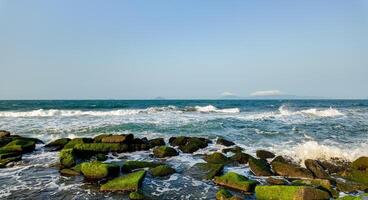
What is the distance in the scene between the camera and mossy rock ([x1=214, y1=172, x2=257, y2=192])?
889 cm

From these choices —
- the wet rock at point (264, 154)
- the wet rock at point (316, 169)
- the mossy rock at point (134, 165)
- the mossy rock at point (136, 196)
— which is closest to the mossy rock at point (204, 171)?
the mossy rock at point (134, 165)

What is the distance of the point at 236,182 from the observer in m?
9.12

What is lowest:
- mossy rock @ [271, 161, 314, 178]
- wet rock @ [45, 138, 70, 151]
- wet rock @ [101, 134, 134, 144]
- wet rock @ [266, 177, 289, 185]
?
wet rock @ [266, 177, 289, 185]

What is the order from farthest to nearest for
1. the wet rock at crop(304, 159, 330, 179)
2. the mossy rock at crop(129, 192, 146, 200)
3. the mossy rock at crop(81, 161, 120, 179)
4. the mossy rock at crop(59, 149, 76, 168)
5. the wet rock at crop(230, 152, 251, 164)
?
1. the wet rock at crop(230, 152, 251, 164)
2. the mossy rock at crop(59, 149, 76, 168)
3. the wet rock at crop(304, 159, 330, 179)
4. the mossy rock at crop(81, 161, 120, 179)
5. the mossy rock at crop(129, 192, 146, 200)

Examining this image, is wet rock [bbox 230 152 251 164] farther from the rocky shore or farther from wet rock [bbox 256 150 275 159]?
wet rock [bbox 256 150 275 159]

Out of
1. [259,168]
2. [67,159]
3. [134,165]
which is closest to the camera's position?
[259,168]

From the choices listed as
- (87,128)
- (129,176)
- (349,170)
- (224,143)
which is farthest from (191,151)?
(87,128)

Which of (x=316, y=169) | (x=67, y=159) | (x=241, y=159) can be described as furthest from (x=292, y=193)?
(x=67, y=159)

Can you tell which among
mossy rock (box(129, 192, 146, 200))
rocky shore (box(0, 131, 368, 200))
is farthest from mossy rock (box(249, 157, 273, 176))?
mossy rock (box(129, 192, 146, 200))

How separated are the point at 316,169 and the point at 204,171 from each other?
3608 mm

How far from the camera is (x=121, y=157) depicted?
13.3 m

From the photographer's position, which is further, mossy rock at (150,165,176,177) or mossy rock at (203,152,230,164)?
mossy rock at (203,152,230,164)

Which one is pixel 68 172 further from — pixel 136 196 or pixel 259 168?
pixel 259 168

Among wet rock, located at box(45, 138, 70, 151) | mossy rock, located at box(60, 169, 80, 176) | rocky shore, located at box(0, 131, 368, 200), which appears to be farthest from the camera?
wet rock, located at box(45, 138, 70, 151)
